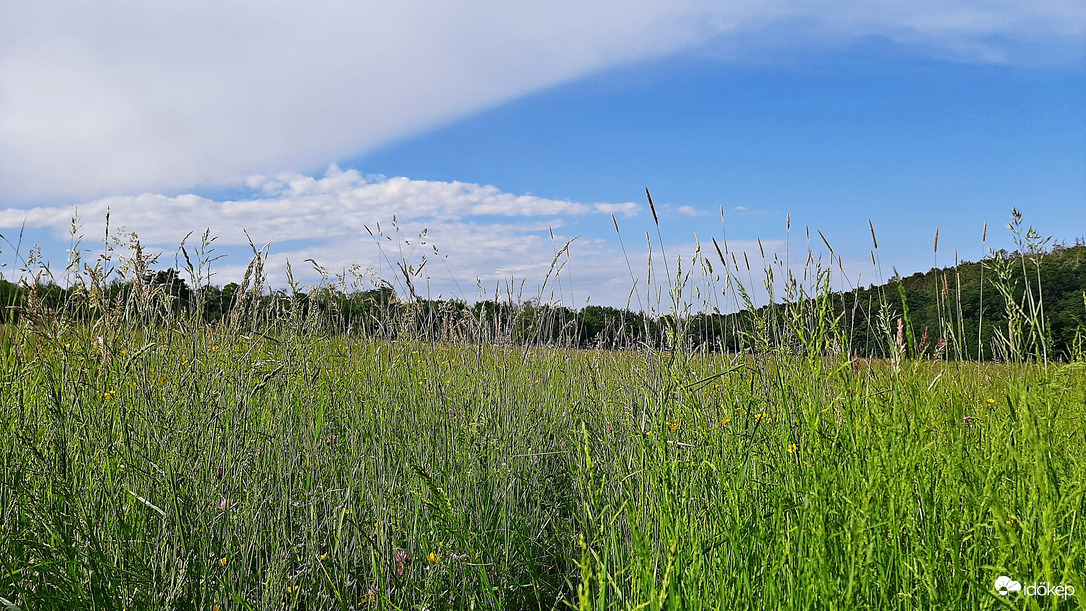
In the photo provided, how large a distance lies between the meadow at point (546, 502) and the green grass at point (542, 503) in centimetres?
1

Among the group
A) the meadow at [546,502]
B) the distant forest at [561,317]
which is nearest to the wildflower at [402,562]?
the meadow at [546,502]

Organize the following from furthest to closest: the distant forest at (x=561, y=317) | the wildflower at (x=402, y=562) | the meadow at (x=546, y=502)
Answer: the distant forest at (x=561, y=317)
the wildflower at (x=402, y=562)
the meadow at (x=546, y=502)

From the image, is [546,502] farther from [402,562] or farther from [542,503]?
[402,562]

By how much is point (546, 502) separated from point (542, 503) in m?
0.04

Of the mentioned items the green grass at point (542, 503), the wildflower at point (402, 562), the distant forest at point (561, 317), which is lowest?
the wildflower at point (402, 562)

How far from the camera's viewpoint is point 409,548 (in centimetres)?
203

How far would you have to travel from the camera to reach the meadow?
57.6 inches

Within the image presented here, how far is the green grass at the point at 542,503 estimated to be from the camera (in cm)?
147

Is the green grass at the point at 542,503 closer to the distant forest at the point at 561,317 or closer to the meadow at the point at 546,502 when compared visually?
the meadow at the point at 546,502

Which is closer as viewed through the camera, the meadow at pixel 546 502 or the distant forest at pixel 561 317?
the meadow at pixel 546 502

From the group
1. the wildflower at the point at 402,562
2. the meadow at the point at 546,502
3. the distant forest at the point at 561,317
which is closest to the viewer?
the meadow at the point at 546,502

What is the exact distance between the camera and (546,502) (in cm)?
264

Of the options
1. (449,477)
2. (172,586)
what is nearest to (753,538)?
(449,477)

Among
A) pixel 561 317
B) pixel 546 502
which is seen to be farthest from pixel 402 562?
pixel 561 317
